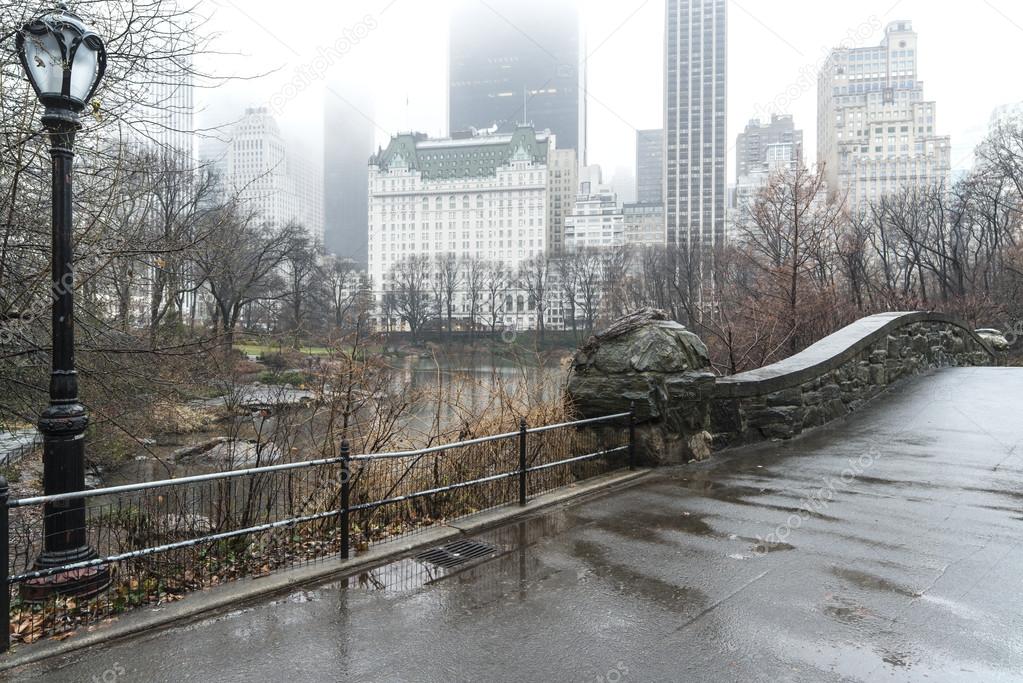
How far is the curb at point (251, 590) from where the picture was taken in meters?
3.50

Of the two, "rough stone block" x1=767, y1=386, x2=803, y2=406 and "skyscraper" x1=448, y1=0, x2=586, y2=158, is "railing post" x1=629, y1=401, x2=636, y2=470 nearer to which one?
"rough stone block" x1=767, y1=386, x2=803, y2=406

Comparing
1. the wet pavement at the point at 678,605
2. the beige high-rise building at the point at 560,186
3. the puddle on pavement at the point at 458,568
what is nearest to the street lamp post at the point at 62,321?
the wet pavement at the point at 678,605

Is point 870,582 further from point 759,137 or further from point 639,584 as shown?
point 759,137

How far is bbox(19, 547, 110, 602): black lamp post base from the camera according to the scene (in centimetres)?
412

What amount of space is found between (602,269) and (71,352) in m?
78.8

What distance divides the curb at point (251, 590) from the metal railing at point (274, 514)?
166 millimetres

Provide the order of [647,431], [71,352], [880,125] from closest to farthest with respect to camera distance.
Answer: [71,352] < [647,431] < [880,125]

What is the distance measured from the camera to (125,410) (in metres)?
8.73

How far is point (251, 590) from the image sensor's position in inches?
166

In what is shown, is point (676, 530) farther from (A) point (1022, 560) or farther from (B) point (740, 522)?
(A) point (1022, 560)

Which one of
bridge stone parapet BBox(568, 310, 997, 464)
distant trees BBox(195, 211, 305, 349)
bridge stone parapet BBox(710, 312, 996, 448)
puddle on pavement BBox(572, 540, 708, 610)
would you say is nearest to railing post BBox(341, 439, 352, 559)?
puddle on pavement BBox(572, 540, 708, 610)

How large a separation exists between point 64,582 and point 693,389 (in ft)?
21.1

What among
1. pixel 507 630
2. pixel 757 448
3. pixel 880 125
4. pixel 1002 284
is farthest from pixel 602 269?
pixel 507 630

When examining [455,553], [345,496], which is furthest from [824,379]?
[345,496]
